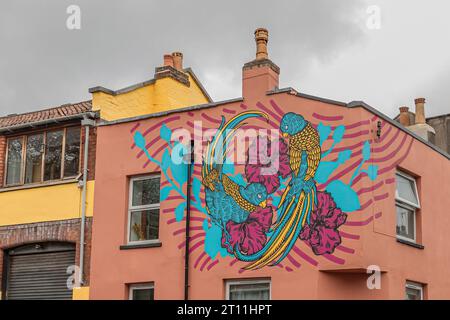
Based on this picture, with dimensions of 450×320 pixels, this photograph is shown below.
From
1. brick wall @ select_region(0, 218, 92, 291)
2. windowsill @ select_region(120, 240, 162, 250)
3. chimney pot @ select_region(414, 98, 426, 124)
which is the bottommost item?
windowsill @ select_region(120, 240, 162, 250)

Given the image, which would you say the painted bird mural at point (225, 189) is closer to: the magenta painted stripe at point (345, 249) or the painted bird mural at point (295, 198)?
the painted bird mural at point (295, 198)

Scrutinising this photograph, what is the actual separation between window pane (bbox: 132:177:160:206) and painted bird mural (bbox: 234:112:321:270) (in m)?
2.75

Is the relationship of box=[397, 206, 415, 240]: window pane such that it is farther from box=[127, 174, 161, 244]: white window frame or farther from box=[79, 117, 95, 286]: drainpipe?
box=[79, 117, 95, 286]: drainpipe

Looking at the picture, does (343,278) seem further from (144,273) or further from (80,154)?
(80,154)

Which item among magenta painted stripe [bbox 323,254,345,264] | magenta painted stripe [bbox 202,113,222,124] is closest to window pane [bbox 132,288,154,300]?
magenta painted stripe [bbox 202,113,222,124]

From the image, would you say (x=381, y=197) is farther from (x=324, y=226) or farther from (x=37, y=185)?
(x=37, y=185)

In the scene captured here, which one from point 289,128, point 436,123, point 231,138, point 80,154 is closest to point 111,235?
point 80,154

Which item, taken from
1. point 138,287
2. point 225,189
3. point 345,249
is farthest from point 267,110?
point 138,287

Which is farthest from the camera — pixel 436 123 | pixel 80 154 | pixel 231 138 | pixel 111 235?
pixel 436 123

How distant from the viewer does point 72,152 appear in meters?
20.0

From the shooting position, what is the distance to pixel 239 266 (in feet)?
53.9

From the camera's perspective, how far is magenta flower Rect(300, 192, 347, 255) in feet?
51.5

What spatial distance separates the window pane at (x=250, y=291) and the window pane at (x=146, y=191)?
2.99 meters

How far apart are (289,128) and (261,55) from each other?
7.29 feet
